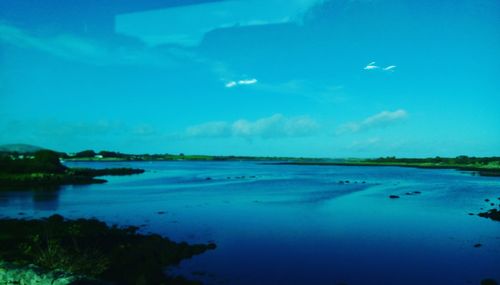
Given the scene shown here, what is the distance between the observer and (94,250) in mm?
15945

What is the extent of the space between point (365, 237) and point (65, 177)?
54280mm

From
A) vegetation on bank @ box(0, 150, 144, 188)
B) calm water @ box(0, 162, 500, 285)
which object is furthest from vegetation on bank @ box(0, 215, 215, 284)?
vegetation on bank @ box(0, 150, 144, 188)

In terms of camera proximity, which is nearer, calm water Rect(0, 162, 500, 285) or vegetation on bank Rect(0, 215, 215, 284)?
vegetation on bank Rect(0, 215, 215, 284)

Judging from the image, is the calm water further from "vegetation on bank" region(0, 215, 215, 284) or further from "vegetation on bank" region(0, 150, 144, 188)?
"vegetation on bank" region(0, 150, 144, 188)

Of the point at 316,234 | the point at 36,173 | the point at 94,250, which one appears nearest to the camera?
the point at 94,250

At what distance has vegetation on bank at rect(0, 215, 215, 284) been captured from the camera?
12.5 meters

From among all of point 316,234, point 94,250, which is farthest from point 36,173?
point 316,234

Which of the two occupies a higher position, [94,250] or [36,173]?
[36,173]

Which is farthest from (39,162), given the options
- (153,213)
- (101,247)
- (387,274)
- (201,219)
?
(387,274)

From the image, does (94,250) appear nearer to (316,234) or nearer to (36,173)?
(316,234)

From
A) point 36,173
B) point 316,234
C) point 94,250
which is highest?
point 36,173

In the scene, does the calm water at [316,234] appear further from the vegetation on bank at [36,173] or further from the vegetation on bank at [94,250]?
the vegetation on bank at [36,173]

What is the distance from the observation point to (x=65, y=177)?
5906 centimetres

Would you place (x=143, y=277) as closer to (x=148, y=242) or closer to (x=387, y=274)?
(x=148, y=242)
